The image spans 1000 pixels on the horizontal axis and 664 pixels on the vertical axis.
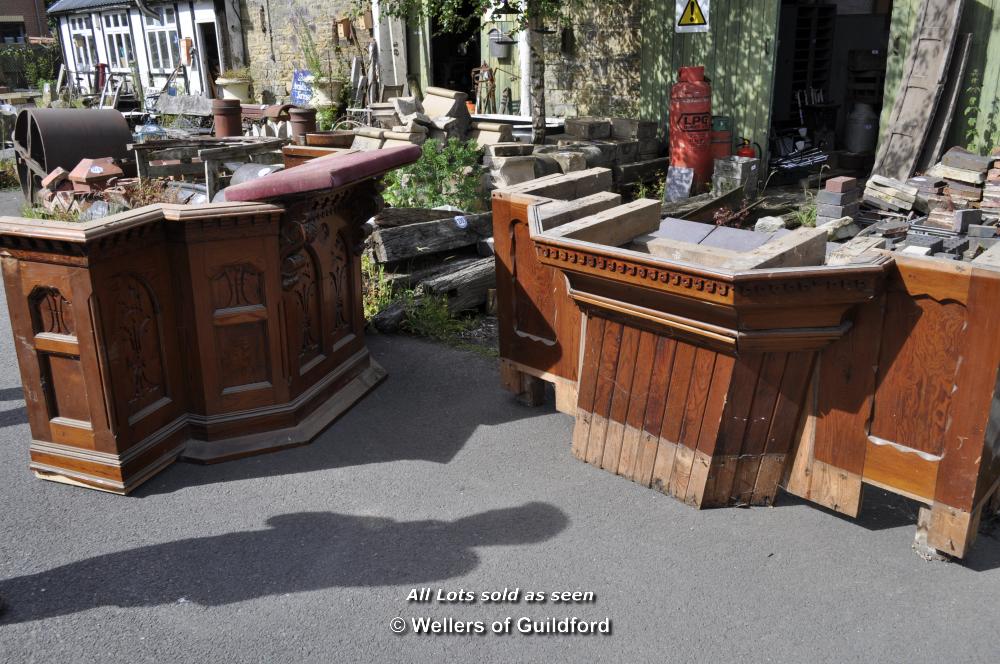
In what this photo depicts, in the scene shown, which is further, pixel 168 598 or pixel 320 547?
pixel 320 547

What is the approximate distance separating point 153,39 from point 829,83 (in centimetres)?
1780

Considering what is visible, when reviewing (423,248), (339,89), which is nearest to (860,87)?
(423,248)

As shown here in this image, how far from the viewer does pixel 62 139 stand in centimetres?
1039

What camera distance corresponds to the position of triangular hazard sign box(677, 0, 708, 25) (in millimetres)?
9656

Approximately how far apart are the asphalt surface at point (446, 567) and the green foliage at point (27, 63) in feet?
97.6

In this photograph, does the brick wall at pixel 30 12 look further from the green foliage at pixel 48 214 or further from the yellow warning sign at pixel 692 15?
the yellow warning sign at pixel 692 15

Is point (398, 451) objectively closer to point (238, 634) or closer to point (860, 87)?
point (238, 634)

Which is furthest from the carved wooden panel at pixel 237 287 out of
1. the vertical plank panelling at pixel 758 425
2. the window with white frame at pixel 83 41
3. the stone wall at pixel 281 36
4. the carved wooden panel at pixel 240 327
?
the window with white frame at pixel 83 41

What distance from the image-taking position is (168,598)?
10.6ft

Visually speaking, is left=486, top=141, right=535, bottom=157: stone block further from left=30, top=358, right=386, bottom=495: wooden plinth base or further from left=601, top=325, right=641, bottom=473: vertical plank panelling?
left=601, top=325, right=641, bottom=473: vertical plank panelling

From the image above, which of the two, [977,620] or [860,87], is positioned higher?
[860,87]

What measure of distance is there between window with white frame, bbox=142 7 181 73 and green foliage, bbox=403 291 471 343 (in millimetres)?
18013

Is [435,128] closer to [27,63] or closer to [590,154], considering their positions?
[590,154]

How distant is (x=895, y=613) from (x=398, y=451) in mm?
2470
